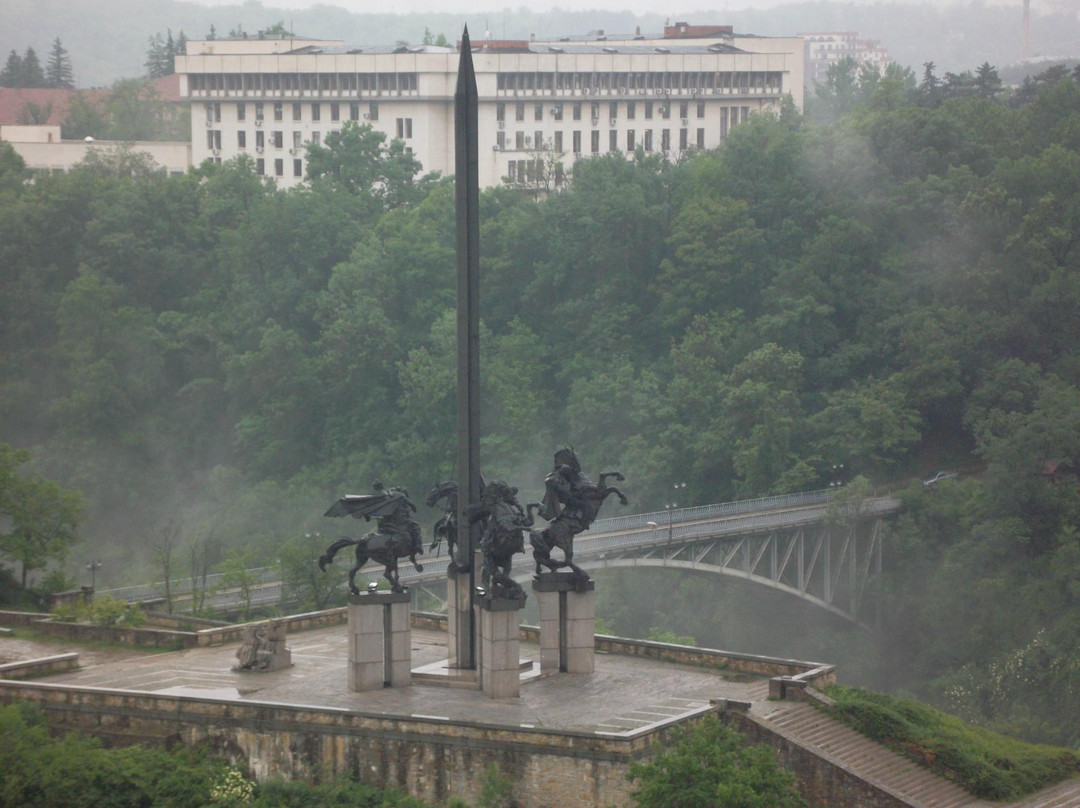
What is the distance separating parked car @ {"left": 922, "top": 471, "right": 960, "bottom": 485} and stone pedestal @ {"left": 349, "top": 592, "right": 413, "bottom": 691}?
52.5 meters

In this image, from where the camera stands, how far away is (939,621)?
90.6 metres

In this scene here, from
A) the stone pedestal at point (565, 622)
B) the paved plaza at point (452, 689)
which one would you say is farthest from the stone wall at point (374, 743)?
the stone pedestal at point (565, 622)

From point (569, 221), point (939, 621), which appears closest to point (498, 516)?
point (939, 621)

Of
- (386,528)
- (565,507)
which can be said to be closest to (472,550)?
(386,528)

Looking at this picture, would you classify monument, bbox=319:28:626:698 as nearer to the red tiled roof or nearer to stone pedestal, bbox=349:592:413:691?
stone pedestal, bbox=349:592:413:691

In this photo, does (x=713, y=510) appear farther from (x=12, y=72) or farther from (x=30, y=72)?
(x=30, y=72)

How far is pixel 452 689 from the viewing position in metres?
50.8

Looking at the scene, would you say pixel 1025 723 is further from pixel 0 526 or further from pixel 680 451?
pixel 0 526

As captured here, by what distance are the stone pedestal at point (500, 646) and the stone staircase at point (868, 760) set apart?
5.81 meters

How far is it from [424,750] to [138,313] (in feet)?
246

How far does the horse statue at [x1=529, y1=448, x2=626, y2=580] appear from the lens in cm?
5131

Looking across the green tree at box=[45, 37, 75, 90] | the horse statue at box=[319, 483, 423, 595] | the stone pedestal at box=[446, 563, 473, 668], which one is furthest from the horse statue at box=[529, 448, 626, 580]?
the green tree at box=[45, 37, 75, 90]

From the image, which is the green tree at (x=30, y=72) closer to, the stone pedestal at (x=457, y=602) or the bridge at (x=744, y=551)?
the bridge at (x=744, y=551)

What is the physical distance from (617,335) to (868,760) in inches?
2693
